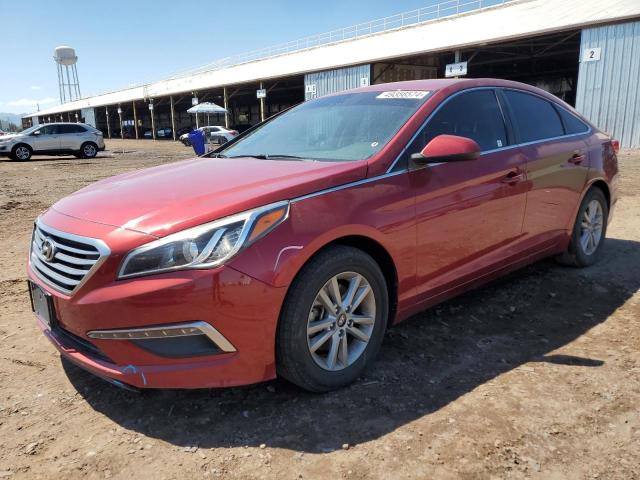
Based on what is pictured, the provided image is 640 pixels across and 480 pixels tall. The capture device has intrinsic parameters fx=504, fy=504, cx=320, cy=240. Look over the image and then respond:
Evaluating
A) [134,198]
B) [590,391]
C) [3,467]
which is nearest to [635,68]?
[590,391]

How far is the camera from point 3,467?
2186 millimetres

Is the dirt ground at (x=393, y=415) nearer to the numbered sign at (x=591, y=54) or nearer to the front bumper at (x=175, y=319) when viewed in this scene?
the front bumper at (x=175, y=319)

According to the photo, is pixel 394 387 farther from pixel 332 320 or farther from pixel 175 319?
pixel 175 319

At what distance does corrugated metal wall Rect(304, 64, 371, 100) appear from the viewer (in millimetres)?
24438

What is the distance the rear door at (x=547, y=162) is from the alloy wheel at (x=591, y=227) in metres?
0.36

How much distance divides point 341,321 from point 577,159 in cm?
283

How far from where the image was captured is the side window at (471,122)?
10.3ft

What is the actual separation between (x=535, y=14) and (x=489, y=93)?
18002 mm

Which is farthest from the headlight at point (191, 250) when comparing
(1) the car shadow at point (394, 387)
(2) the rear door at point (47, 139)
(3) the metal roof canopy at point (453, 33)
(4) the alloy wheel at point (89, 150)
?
(4) the alloy wheel at point (89, 150)

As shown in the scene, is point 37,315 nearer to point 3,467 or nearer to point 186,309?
point 3,467

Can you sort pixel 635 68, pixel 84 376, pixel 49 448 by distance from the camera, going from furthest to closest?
pixel 635 68 < pixel 84 376 < pixel 49 448

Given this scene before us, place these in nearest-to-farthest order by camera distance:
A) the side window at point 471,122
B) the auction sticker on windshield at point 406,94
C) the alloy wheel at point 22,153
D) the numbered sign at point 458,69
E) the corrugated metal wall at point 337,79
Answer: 1. the side window at point 471,122
2. the auction sticker on windshield at point 406,94
3. the numbered sign at point 458,69
4. the alloy wheel at point 22,153
5. the corrugated metal wall at point 337,79

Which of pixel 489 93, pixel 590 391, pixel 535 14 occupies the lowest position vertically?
pixel 590 391

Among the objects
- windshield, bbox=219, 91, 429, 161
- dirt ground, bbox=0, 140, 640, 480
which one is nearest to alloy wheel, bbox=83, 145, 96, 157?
dirt ground, bbox=0, 140, 640, 480
